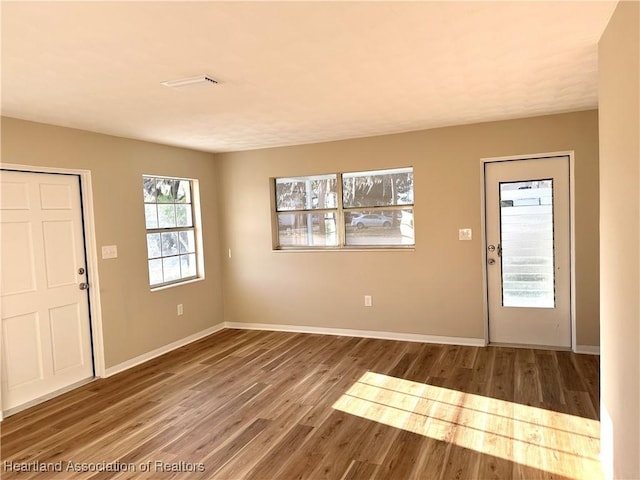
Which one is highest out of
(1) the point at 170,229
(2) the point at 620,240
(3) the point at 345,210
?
(3) the point at 345,210

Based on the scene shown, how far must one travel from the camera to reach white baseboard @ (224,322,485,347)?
483 cm

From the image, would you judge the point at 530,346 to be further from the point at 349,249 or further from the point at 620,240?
the point at 620,240

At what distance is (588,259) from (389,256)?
6.56 feet

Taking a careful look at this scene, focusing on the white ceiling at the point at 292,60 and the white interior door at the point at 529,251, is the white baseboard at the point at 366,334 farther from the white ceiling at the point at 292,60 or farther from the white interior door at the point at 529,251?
the white ceiling at the point at 292,60

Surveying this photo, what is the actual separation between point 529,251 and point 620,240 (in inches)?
106

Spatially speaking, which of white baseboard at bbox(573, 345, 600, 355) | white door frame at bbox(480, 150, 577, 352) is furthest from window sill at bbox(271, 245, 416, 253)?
white baseboard at bbox(573, 345, 600, 355)

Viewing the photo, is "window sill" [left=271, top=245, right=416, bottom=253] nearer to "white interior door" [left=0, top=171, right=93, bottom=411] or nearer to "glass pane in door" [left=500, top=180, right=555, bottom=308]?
"glass pane in door" [left=500, top=180, right=555, bottom=308]

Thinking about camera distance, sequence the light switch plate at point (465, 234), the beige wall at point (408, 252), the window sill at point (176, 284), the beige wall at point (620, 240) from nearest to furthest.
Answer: the beige wall at point (620, 240)
the beige wall at point (408, 252)
the light switch plate at point (465, 234)
the window sill at point (176, 284)

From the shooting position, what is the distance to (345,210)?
5.41 m

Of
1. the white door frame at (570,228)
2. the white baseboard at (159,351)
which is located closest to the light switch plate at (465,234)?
the white door frame at (570,228)

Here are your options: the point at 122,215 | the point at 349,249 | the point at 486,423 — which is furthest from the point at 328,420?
the point at 122,215

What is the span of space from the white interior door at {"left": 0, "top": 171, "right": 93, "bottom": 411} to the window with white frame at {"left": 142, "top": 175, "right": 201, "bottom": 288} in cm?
92

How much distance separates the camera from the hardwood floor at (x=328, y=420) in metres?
2.61

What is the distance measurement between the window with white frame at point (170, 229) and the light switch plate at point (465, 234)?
10.7 ft
